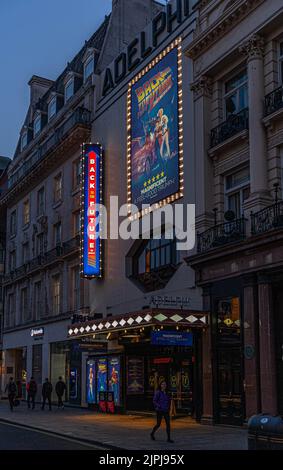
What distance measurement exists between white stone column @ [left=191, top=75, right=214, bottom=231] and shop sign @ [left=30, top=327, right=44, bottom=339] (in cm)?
1896

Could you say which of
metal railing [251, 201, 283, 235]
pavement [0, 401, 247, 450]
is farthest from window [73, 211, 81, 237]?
metal railing [251, 201, 283, 235]

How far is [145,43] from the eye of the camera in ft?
99.8

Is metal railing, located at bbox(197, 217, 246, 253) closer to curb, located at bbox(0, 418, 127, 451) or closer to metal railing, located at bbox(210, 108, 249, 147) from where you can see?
Answer: metal railing, located at bbox(210, 108, 249, 147)

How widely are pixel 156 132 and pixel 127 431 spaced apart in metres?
13.2

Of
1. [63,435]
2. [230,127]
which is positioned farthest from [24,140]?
[63,435]

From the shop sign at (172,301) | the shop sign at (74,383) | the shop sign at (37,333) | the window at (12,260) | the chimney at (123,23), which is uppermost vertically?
the chimney at (123,23)

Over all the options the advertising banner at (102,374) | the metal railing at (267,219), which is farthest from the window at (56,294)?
the metal railing at (267,219)

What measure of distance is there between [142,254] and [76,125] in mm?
9893

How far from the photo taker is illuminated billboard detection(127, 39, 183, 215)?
26719mm

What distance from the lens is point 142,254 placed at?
2959cm

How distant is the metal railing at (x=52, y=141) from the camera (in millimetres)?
35781

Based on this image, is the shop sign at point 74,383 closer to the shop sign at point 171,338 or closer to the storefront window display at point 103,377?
the storefront window display at point 103,377

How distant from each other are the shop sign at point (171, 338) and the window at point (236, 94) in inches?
335

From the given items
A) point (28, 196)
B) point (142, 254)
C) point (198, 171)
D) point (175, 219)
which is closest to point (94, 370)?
point (142, 254)
